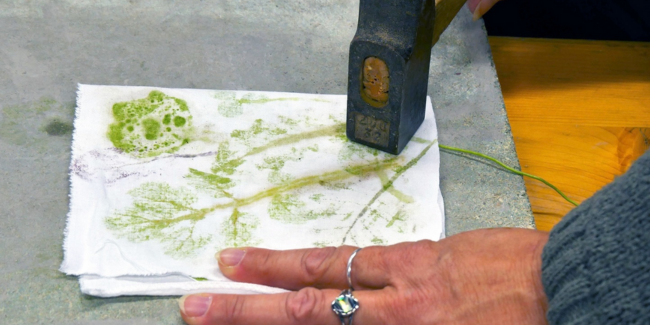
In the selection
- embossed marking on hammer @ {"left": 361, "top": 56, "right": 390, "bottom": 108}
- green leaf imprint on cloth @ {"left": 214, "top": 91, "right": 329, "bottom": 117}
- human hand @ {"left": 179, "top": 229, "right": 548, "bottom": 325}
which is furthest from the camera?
green leaf imprint on cloth @ {"left": 214, "top": 91, "right": 329, "bottom": 117}

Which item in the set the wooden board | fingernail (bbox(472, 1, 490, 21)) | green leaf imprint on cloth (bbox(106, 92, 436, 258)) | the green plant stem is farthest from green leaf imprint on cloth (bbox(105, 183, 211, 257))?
fingernail (bbox(472, 1, 490, 21))

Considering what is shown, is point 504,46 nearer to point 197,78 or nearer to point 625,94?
point 625,94

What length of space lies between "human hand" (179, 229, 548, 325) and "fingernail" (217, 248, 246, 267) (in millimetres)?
31

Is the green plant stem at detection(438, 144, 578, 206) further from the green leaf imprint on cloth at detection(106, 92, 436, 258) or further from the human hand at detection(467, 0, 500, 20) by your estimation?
the human hand at detection(467, 0, 500, 20)

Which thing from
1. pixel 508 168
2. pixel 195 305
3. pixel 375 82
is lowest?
pixel 195 305

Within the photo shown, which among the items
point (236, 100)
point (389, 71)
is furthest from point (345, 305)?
point (236, 100)

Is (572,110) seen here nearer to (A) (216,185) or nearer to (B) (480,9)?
(B) (480,9)

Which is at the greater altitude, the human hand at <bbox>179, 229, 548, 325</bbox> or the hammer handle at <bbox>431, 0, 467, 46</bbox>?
the hammer handle at <bbox>431, 0, 467, 46</bbox>

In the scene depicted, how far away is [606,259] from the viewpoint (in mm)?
553

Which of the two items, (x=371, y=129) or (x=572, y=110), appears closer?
(x=371, y=129)

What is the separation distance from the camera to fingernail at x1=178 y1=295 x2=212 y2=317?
2.38 ft

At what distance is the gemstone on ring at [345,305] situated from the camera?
692 millimetres

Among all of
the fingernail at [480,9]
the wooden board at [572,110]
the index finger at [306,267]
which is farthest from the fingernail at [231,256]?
the fingernail at [480,9]

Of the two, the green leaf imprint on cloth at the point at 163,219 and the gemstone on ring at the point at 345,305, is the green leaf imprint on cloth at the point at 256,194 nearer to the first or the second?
the green leaf imprint on cloth at the point at 163,219
